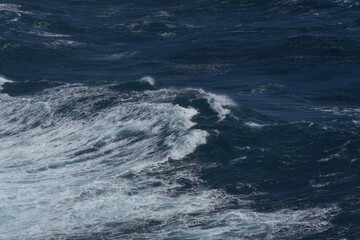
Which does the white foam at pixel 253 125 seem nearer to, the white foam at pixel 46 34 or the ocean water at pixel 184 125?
the ocean water at pixel 184 125

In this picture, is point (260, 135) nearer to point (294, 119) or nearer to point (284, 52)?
point (294, 119)

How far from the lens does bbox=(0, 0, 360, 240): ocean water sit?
33.7m

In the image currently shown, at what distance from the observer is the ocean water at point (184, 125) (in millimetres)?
33719

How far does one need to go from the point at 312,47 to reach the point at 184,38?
10.4 m

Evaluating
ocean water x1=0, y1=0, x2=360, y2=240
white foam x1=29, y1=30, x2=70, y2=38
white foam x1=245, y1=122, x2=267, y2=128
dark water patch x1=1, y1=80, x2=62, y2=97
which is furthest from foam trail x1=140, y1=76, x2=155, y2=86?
white foam x1=29, y1=30, x2=70, y2=38

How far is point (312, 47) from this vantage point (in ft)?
185

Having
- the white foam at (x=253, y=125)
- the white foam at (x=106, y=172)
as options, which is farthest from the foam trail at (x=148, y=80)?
the white foam at (x=253, y=125)

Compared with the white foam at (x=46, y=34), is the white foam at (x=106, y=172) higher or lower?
lower

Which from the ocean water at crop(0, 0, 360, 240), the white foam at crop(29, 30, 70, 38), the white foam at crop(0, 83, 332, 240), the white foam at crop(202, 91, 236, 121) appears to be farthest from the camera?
the white foam at crop(29, 30, 70, 38)

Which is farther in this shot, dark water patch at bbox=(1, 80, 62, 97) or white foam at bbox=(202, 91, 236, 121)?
dark water patch at bbox=(1, 80, 62, 97)

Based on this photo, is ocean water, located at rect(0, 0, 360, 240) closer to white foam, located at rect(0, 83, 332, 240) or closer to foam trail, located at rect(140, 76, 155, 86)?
white foam, located at rect(0, 83, 332, 240)

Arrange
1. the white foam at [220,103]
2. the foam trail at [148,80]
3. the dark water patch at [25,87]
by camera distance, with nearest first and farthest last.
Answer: the white foam at [220,103]
the foam trail at [148,80]
the dark water patch at [25,87]

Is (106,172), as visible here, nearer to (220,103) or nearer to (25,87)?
(220,103)

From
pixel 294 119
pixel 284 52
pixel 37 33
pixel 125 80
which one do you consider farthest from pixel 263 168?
pixel 37 33
